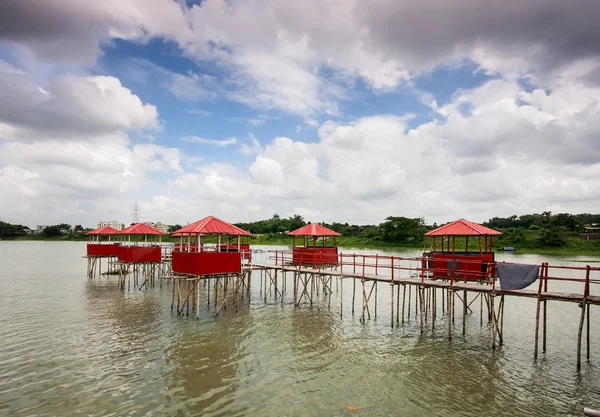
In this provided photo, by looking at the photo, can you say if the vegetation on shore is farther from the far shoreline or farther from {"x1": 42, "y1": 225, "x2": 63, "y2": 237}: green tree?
{"x1": 42, "y1": 225, "x2": 63, "y2": 237}: green tree

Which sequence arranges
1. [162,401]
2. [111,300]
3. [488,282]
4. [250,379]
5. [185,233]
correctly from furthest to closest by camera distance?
[111,300] → [185,233] → [488,282] → [250,379] → [162,401]

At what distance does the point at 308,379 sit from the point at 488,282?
31.8 feet

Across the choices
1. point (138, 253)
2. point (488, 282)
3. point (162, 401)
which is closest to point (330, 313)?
point (488, 282)

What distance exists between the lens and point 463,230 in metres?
18.1

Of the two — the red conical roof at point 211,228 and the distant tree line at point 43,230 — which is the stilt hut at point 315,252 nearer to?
the red conical roof at point 211,228

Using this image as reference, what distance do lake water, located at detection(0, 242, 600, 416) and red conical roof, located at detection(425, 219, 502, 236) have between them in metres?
4.52

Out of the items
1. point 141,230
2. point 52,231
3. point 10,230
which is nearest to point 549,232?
point 141,230

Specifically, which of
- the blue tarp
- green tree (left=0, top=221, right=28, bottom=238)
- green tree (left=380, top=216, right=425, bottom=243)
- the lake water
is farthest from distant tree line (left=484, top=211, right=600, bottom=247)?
green tree (left=0, top=221, right=28, bottom=238)

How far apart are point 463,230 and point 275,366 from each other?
36.3ft

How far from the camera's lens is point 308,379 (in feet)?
37.9

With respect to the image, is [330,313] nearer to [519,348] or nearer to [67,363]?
[519,348]

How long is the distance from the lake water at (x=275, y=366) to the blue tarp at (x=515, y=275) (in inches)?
104

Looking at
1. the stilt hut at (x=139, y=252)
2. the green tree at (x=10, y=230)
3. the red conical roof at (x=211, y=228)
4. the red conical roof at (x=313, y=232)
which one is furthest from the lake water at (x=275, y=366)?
the green tree at (x=10, y=230)

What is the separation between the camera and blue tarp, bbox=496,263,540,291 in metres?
13.7
